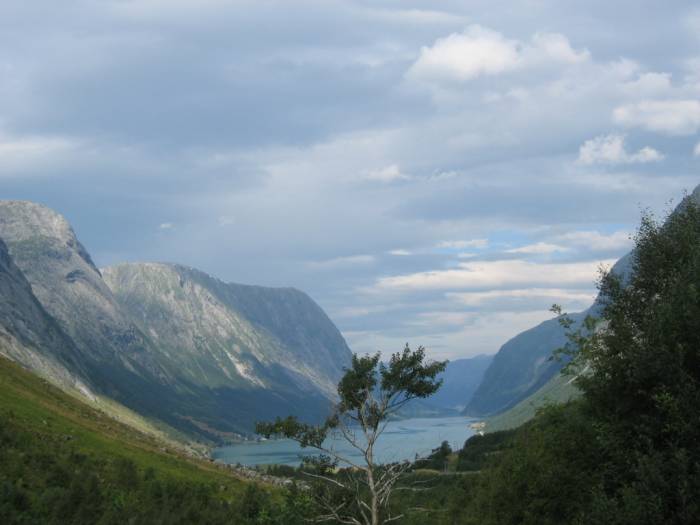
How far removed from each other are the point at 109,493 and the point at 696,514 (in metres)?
49.4

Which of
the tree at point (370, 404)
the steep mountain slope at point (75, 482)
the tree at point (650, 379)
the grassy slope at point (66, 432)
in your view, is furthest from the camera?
the grassy slope at point (66, 432)

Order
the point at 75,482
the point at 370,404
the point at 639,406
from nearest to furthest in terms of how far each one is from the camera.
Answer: the point at 639,406 → the point at 370,404 → the point at 75,482

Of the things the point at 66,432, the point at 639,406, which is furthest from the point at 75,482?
the point at 639,406

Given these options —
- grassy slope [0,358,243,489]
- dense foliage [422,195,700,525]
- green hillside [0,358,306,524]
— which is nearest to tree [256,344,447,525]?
dense foliage [422,195,700,525]

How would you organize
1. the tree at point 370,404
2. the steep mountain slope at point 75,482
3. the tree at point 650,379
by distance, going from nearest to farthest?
the tree at point 650,379 → the tree at point 370,404 → the steep mountain slope at point 75,482

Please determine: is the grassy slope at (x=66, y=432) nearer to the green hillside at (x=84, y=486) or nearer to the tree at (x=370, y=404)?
the green hillside at (x=84, y=486)

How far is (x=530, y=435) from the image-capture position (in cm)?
5925

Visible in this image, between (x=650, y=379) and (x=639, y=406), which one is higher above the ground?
(x=650, y=379)

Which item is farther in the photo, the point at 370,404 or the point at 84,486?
the point at 84,486

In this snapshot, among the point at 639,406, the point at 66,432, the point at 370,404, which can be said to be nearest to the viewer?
the point at 639,406

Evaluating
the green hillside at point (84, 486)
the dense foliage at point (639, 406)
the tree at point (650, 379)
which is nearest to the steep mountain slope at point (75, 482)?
the green hillside at point (84, 486)

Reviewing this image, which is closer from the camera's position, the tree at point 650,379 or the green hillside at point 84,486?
the tree at point 650,379

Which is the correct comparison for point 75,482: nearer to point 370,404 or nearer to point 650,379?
point 370,404

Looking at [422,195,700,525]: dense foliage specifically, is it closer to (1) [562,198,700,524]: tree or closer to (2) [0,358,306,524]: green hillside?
(1) [562,198,700,524]: tree
